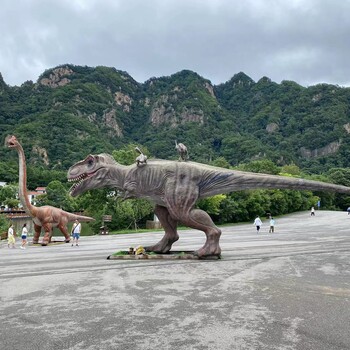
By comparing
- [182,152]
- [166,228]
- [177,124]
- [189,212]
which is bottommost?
[166,228]

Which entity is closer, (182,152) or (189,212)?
(189,212)

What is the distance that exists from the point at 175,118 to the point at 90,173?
468 feet

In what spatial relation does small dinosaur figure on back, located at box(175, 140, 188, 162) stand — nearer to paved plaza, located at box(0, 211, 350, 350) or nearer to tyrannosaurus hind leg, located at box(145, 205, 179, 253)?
tyrannosaurus hind leg, located at box(145, 205, 179, 253)

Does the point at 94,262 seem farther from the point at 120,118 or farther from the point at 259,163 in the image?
the point at 120,118

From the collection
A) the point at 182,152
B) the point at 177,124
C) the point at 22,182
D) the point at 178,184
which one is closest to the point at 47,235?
the point at 22,182

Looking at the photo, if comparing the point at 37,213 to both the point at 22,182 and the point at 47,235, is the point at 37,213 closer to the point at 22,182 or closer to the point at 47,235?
the point at 47,235

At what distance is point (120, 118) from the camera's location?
155750 millimetres

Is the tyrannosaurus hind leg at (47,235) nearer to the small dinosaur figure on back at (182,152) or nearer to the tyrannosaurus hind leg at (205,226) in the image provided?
the small dinosaur figure on back at (182,152)

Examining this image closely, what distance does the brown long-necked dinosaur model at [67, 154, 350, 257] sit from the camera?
1074cm

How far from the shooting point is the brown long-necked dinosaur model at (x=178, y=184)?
10.7m

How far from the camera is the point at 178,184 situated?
35.6ft

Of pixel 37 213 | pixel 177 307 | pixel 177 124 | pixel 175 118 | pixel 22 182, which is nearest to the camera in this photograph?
pixel 177 307

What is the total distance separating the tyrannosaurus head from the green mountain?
8588cm

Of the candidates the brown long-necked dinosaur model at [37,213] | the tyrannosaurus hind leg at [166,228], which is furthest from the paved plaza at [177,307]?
the brown long-necked dinosaur model at [37,213]
